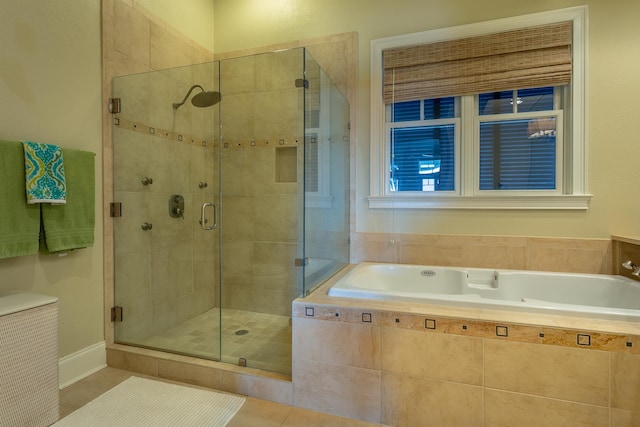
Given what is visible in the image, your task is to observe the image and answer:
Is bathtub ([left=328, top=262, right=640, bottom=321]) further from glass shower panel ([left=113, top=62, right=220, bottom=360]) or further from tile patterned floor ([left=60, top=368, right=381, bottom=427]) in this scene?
glass shower panel ([left=113, top=62, right=220, bottom=360])

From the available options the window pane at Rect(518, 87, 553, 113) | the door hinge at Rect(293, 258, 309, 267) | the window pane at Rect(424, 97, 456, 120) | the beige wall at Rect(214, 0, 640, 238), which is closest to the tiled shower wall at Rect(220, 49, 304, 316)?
the door hinge at Rect(293, 258, 309, 267)

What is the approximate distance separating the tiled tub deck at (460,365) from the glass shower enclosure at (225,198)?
0.53 metres

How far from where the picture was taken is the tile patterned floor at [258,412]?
5.21ft

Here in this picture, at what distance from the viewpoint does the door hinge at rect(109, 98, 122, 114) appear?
7.20ft

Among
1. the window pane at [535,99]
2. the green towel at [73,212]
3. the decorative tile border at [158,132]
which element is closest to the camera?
the green towel at [73,212]

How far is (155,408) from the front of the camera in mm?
1694

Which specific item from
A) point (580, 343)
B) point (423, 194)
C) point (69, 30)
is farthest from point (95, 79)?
point (580, 343)

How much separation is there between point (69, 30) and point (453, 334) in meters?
2.72

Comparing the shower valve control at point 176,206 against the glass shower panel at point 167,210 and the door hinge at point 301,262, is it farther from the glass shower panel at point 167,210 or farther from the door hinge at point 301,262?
the door hinge at point 301,262

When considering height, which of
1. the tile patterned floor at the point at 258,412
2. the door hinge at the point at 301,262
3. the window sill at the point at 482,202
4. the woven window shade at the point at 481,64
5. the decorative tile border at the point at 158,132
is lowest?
the tile patterned floor at the point at 258,412

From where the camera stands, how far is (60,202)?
178cm

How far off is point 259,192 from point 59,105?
1.36 metres

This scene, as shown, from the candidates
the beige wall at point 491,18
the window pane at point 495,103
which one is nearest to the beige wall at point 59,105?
the beige wall at point 491,18

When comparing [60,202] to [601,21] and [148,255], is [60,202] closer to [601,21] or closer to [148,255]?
[148,255]
